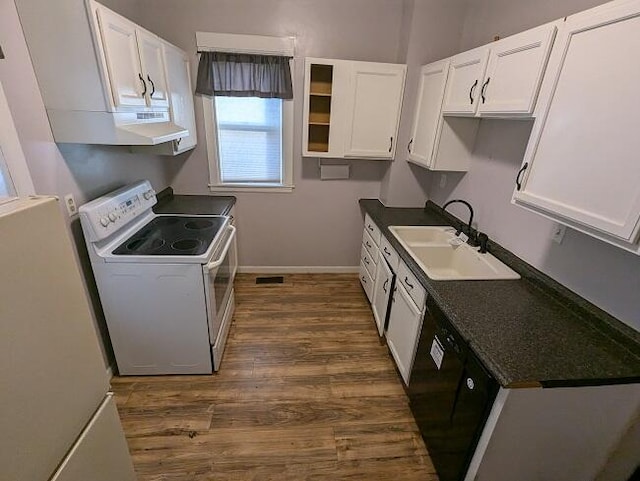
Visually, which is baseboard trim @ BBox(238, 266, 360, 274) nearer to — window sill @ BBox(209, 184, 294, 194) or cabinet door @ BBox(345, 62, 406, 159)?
window sill @ BBox(209, 184, 294, 194)

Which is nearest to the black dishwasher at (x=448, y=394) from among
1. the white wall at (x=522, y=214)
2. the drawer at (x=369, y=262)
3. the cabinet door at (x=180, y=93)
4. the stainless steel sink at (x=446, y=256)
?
the stainless steel sink at (x=446, y=256)

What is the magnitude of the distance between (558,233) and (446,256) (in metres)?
0.76

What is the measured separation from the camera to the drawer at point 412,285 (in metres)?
1.71

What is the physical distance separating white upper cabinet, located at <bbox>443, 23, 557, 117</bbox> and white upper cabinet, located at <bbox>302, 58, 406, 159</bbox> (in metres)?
0.61

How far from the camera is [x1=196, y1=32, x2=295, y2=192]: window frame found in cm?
257

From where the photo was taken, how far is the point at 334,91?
8.52ft

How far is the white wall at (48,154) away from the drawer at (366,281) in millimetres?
2057

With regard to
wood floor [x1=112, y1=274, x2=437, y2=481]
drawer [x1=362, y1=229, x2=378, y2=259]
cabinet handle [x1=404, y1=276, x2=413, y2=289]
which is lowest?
wood floor [x1=112, y1=274, x2=437, y2=481]

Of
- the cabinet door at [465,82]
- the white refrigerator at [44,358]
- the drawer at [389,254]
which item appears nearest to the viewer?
the white refrigerator at [44,358]

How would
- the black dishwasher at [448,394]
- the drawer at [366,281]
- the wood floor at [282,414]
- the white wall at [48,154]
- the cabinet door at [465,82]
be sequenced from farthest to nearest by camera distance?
the drawer at [366,281] < the cabinet door at [465,82] < the wood floor at [282,414] < the white wall at [48,154] < the black dishwasher at [448,394]

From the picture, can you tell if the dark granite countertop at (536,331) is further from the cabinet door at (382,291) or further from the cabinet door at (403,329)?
the cabinet door at (382,291)

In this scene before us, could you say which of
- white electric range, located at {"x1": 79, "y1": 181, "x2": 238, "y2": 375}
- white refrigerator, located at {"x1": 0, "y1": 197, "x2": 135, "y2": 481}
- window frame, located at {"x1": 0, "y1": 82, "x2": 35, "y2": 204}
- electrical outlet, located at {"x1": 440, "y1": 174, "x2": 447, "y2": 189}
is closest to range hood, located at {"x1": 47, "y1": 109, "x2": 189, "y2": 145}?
window frame, located at {"x1": 0, "y1": 82, "x2": 35, "y2": 204}

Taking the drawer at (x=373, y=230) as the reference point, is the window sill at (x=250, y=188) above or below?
above

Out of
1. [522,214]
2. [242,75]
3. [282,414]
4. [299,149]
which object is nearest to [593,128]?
[522,214]
